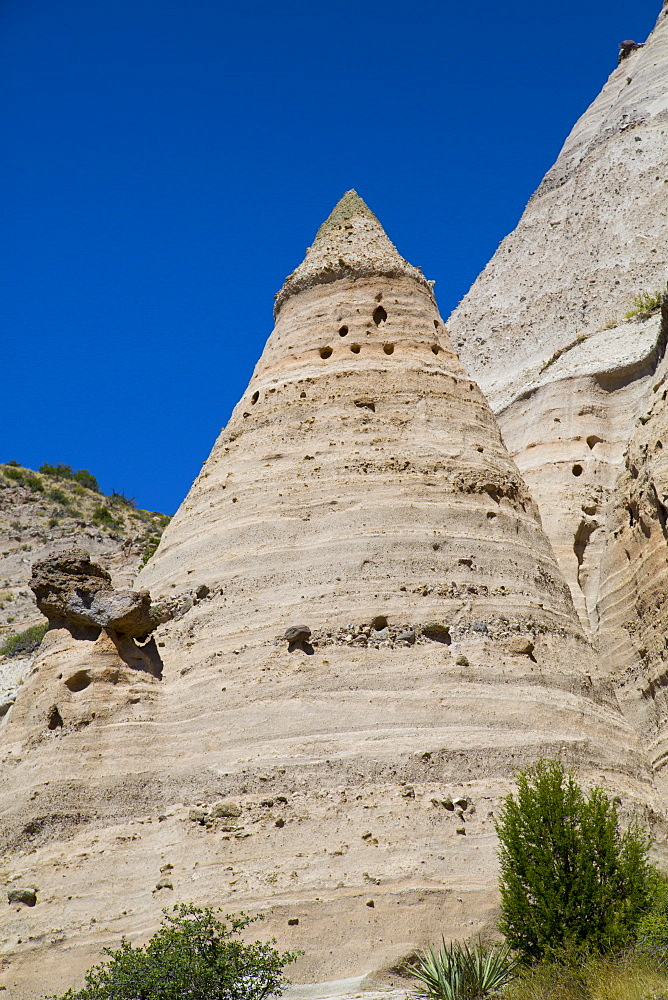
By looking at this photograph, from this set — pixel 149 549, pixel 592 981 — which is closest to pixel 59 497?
pixel 149 549

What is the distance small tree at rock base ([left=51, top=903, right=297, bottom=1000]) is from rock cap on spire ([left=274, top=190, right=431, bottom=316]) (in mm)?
11424

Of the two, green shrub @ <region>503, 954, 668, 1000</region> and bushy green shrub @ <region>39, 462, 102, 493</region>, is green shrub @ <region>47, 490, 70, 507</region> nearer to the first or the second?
bushy green shrub @ <region>39, 462, 102, 493</region>

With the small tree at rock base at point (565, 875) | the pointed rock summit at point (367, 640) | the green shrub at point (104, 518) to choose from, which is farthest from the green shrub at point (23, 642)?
the small tree at rock base at point (565, 875)

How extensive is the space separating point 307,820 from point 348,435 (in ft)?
20.2

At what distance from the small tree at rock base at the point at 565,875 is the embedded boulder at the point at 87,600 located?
5447mm

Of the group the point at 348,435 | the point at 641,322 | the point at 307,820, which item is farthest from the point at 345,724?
the point at 641,322

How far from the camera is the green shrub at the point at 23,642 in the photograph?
26.2m

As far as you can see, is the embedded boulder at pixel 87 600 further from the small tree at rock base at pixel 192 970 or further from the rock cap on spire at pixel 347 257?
the rock cap on spire at pixel 347 257

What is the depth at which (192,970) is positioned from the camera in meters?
9.96

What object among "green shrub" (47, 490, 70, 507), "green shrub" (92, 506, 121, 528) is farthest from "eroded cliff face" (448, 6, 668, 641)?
"green shrub" (47, 490, 70, 507)

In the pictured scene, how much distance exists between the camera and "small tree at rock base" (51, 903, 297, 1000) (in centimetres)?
994

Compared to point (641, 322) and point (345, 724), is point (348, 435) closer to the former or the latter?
point (345, 724)

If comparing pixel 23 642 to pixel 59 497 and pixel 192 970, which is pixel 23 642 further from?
pixel 192 970

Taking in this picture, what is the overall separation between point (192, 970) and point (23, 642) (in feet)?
60.2
